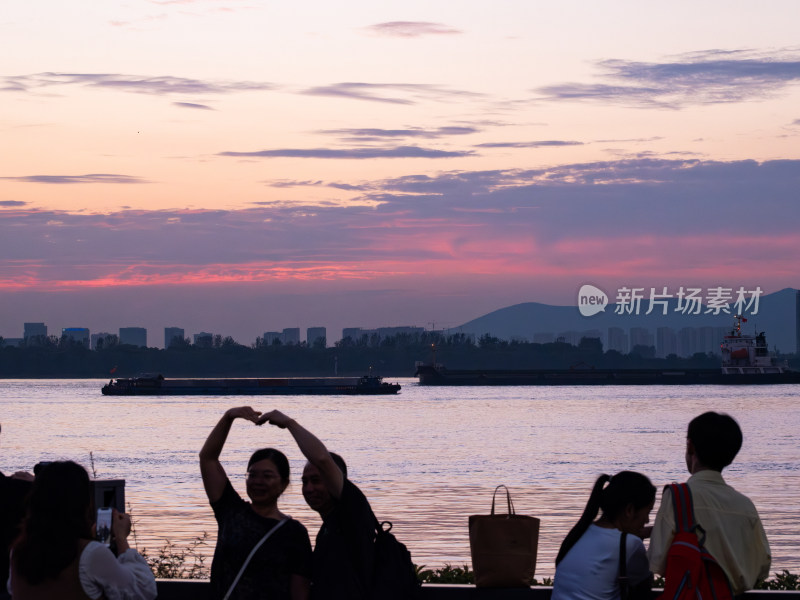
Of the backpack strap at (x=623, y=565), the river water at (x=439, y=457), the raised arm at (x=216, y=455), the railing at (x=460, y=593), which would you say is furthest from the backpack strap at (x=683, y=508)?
the river water at (x=439, y=457)

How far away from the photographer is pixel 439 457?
48.8 metres

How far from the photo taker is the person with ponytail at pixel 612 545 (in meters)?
4.77

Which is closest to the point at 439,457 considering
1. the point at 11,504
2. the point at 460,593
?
the point at 460,593

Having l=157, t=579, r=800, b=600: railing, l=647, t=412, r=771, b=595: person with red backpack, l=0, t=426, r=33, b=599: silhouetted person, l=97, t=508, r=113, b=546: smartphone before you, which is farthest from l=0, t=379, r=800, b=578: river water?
l=647, t=412, r=771, b=595: person with red backpack

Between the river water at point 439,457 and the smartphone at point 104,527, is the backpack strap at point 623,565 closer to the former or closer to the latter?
the smartphone at point 104,527

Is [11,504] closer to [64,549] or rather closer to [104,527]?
[104,527]

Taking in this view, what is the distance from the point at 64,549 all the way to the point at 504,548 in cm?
292

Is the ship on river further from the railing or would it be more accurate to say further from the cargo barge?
the railing

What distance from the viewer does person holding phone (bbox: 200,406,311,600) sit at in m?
4.73

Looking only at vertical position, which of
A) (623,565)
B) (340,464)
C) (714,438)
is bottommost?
(623,565)

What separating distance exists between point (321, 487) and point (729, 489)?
5.45ft

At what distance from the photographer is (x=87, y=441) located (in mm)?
64625

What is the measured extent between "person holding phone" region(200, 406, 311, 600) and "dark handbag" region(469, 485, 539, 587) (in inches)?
68.3

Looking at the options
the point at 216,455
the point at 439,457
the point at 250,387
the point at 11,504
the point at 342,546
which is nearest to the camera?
the point at 342,546
